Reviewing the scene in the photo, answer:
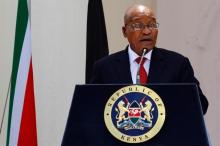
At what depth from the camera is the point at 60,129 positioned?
389 cm

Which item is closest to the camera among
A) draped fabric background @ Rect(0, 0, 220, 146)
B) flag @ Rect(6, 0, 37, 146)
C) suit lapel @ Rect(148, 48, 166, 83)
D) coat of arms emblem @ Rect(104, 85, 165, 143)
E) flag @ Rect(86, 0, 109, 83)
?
coat of arms emblem @ Rect(104, 85, 165, 143)

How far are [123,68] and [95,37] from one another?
1475mm

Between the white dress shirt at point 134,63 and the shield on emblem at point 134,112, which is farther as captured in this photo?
the white dress shirt at point 134,63

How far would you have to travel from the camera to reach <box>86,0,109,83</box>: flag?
3512 mm

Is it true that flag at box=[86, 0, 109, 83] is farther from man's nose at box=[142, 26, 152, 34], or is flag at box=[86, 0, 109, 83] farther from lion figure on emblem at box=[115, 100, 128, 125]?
lion figure on emblem at box=[115, 100, 128, 125]

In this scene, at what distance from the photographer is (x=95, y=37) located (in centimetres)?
355

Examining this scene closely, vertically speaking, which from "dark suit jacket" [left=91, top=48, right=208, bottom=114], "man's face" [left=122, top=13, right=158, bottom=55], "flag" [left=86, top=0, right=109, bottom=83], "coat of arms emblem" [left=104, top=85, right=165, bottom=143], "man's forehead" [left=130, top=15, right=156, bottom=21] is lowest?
"coat of arms emblem" [left=104, top=85, right=165, bottom=143]

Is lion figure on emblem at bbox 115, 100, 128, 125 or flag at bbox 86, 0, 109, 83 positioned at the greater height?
flag at bbox 86, 0, 109, 83

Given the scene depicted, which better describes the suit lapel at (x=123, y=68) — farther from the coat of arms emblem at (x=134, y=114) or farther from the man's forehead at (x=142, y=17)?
the coat of arms emblem at (x=134, y=114)

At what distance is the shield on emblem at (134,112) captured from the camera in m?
1.62

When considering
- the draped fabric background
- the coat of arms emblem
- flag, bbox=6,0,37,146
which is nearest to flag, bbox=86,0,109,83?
the draped fabric background

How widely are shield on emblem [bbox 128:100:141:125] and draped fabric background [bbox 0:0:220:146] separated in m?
2.21

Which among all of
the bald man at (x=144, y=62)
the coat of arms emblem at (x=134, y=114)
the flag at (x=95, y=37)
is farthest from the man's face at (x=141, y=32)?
the flag at (x=95, y=37)

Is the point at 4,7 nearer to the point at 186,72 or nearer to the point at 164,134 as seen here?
the point at 186,72
